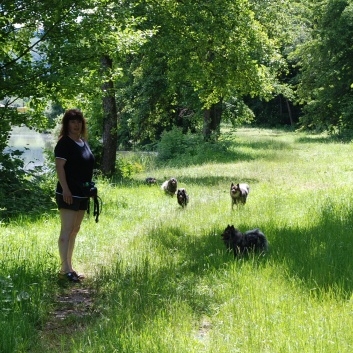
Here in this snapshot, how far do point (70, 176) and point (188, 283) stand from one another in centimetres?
224

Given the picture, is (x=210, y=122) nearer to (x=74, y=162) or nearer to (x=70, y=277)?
(x=74, y=162)

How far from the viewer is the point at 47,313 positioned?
241 inches

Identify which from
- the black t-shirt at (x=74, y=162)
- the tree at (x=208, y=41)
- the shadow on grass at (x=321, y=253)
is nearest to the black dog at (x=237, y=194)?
the shadow on grass at (x=321, y=253)

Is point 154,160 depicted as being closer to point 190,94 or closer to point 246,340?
point 190,94

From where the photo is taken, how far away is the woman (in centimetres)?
742

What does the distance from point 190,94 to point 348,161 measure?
1444cm

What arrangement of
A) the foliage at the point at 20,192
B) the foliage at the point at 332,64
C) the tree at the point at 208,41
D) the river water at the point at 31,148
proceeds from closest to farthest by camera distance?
the foliage at the point at 20,192, the river water at the point at 31,148, the tree at the point at 208,41, the foliage at the point at 332,64

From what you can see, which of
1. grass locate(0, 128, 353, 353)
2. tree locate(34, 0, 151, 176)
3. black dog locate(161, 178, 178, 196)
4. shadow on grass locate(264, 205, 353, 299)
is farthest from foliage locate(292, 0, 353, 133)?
shadow on grass locate(264, 205, 353, 299)

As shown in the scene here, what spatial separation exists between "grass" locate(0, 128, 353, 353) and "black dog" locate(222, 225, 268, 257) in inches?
7.9

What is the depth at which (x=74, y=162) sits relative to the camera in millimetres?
7488

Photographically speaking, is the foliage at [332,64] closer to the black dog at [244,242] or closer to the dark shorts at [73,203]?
the black dog at [244,242]

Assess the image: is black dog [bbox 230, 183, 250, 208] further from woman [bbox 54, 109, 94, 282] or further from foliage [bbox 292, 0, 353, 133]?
foliage [bbox 292, 0, 353, 133]

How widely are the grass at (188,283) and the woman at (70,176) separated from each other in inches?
14.2

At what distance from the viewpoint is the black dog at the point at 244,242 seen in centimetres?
805
